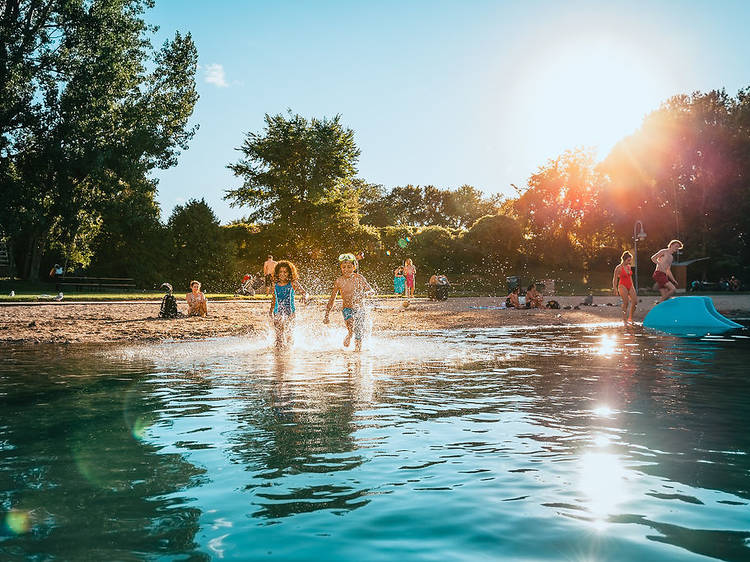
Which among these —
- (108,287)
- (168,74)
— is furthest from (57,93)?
(108,287)

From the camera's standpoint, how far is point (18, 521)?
4.11 meters

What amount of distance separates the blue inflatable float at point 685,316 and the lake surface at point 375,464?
384 inches

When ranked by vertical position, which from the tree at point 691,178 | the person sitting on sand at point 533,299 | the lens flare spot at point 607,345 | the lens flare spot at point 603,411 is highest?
the tree at point 691,178

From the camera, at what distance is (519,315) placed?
25344 millimetres

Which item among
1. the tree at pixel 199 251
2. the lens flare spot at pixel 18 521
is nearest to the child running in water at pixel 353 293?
the lens flare spot at pixel 18 521

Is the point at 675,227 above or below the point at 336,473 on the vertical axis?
above

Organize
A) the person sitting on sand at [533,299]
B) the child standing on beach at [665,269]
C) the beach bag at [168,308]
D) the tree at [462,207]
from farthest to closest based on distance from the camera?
the tree at [462,207], the person sitting on sand at [533,299], the beach bag at [168,308], the child standing on beach at [665,269]

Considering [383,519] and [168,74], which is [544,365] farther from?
[168,74]

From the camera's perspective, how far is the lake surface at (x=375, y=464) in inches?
150

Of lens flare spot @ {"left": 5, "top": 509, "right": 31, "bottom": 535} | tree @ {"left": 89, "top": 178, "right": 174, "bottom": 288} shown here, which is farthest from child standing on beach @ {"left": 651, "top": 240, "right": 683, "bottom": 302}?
tree @ {"left": 89, "top": 178, "right": 174, "bottom": 288}

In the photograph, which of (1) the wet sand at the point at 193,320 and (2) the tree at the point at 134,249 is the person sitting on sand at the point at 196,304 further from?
(2) the tree at the point at 134,249

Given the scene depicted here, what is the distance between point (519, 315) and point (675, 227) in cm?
3619

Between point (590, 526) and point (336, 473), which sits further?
point (336, 473)

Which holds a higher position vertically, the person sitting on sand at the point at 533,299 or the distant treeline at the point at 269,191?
the distant treeline at the point at 269,191
